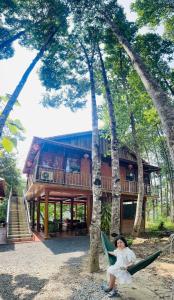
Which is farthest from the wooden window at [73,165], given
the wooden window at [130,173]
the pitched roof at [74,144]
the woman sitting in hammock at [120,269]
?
the woman sitting in hammock at [120,269]

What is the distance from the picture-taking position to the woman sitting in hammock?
4.95 m

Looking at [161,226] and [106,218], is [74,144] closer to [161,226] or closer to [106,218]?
[106,218]

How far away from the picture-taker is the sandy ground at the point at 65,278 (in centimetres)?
506

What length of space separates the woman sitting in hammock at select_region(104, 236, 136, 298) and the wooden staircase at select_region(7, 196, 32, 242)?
9793 mm

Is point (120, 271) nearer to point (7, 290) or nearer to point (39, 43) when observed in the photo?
point (7, 290)

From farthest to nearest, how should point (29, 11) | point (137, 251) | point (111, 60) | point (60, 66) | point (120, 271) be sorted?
1. point (111, 60)
2. point (60, 66)
3. point (137, 251)
4. point (29, 11)
5. point (120, 271)

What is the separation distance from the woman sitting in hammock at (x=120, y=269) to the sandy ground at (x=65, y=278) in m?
0.20

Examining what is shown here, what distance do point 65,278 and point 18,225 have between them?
10.5 metres

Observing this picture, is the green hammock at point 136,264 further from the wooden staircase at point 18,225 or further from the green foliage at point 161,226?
the green foliage at point 161,226

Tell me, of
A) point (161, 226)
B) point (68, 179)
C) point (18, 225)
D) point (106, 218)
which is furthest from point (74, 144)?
point (161, 226)

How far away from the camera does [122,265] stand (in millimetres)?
5062

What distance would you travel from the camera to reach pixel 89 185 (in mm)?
15953

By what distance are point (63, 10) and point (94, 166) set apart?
5731mm

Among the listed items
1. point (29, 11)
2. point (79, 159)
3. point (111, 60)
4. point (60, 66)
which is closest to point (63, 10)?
point (29, 11)
